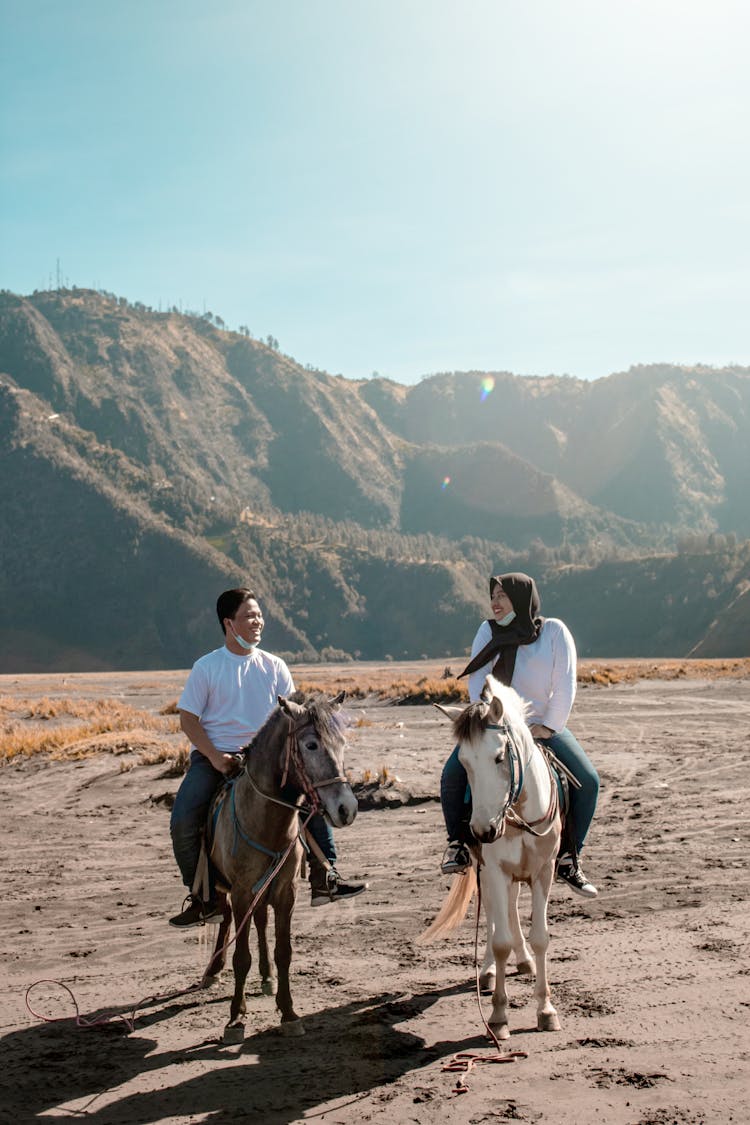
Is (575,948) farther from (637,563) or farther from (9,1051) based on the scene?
(637,563)

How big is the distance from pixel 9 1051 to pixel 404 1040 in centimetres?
229

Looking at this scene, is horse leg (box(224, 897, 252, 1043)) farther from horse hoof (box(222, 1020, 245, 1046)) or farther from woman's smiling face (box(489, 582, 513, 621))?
woman's smiling face (box(489, 582, 513, 621))

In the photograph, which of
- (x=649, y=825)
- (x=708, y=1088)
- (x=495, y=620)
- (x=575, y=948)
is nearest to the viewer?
(x=708, y=1088)

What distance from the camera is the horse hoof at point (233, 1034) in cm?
562

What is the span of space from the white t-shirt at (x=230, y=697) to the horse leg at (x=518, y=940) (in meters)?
1.88

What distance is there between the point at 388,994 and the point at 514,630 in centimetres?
255

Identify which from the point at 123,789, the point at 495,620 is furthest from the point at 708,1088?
the point at 123,789

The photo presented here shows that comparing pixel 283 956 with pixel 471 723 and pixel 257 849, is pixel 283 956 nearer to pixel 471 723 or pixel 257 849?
pixel 257 849

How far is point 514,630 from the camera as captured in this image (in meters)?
6.47

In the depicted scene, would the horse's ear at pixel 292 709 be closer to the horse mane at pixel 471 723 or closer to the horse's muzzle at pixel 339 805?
the horse's muzzle at pixel 339 805

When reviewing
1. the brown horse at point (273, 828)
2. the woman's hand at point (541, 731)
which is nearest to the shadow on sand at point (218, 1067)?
the brown horse at point (273, 828)

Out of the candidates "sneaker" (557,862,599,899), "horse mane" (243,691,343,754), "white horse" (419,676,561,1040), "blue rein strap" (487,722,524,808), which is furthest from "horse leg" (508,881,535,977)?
"horse mane" (243,691,343,754)

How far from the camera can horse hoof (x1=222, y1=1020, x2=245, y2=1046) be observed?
18.4 ft

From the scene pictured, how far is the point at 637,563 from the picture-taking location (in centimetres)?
13762
